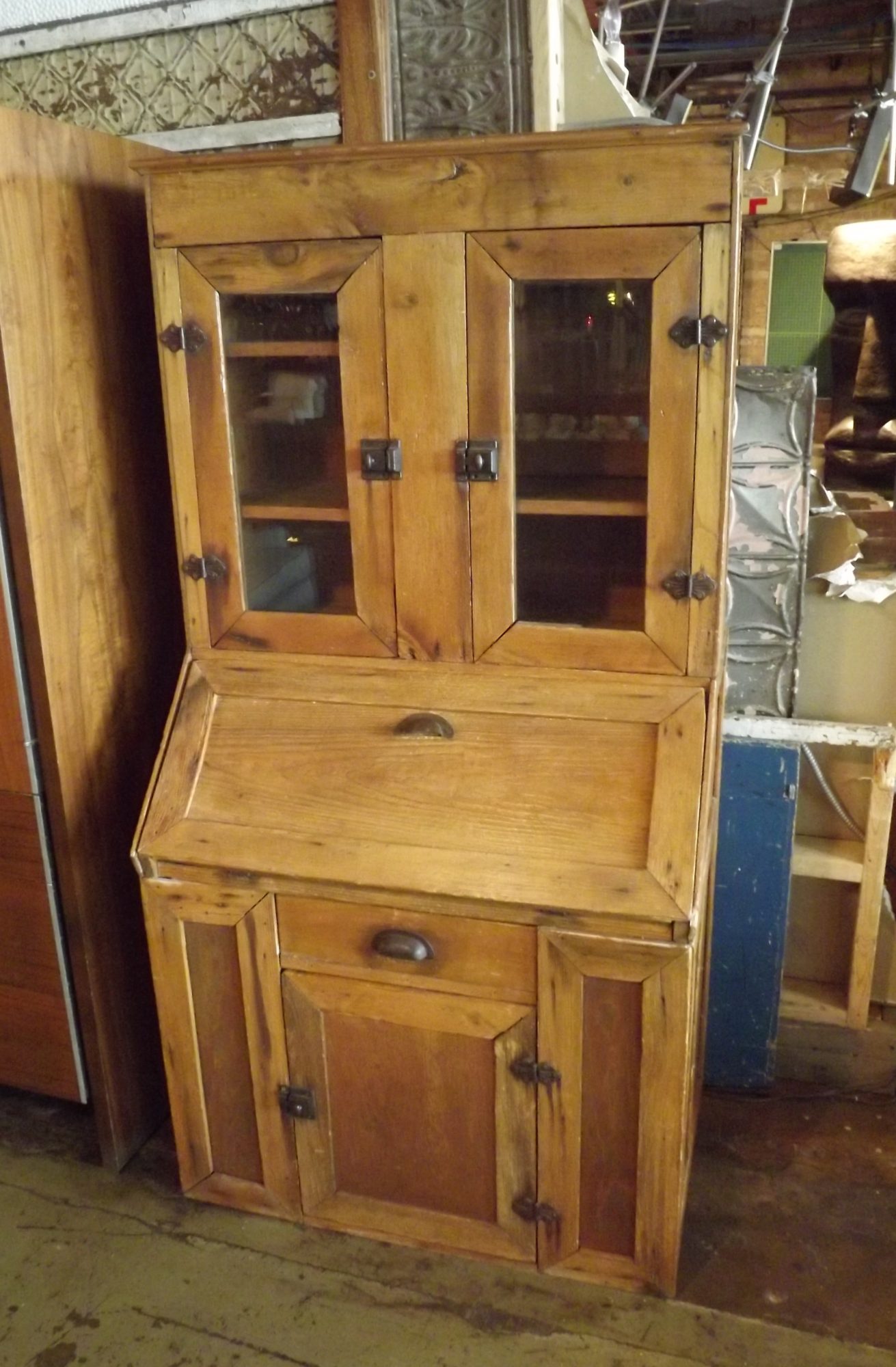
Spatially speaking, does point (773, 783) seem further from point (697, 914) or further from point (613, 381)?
point (613, 381)

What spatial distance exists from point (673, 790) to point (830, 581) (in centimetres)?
72

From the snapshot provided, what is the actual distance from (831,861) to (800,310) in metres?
4.19

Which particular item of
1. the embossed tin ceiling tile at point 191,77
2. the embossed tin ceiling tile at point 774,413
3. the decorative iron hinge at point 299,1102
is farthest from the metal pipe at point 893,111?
the decorative iron hinge at point 299,1102

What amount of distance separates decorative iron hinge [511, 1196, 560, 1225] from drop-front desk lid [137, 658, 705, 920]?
1.70 feet

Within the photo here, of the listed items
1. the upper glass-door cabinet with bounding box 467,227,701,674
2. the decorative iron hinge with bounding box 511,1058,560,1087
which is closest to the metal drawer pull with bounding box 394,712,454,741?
the upper glass-door cabinet with bounding box 467,227,701,674

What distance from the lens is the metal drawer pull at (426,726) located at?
1.62 metres

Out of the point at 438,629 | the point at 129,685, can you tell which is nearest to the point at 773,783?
the point at 438,629

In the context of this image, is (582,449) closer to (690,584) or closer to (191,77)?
(690,584)

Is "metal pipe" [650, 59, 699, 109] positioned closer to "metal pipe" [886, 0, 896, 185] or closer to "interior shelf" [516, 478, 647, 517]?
"metal pipe" [886, 0, 896, 185]

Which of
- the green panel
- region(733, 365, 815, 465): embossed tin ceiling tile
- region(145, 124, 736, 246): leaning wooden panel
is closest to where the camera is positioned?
region(145, 124, 736, 246): leaning wooden panel

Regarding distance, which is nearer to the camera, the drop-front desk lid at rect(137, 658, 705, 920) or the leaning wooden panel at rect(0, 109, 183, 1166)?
the drop-front desk lid at rect(137, 658, 705, 920)

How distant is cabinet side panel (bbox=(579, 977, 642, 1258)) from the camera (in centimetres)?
152

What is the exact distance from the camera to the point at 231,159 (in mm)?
1504

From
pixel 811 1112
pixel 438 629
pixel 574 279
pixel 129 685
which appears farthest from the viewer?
pixel 811 1112
